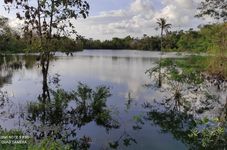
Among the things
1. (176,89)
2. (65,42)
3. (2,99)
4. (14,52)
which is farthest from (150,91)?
(14,52)

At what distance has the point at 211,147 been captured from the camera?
1106 centimetres

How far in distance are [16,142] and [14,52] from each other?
6785 cm

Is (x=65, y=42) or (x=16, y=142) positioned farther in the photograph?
(x=65, y=42)

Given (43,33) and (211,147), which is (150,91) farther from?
(211,147)

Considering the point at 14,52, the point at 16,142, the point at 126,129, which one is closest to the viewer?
the point at 16,142

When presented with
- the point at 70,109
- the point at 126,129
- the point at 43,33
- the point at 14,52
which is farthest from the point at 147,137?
the point at 14,52

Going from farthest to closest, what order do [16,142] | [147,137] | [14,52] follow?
1. [14,52]
2. [147,137]
3. [16,142]

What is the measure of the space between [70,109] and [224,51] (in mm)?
14111

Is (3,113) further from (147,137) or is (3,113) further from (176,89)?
(176,89)

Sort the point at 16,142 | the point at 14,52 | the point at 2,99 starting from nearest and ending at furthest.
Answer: the point at 16,142 → the point at 2,99 → the point at 14,52

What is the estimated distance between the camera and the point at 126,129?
43.4 ft

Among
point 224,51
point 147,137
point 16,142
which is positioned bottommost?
point 147,137

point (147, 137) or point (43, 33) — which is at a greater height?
point (43, 33)

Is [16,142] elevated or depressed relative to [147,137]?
elevated
